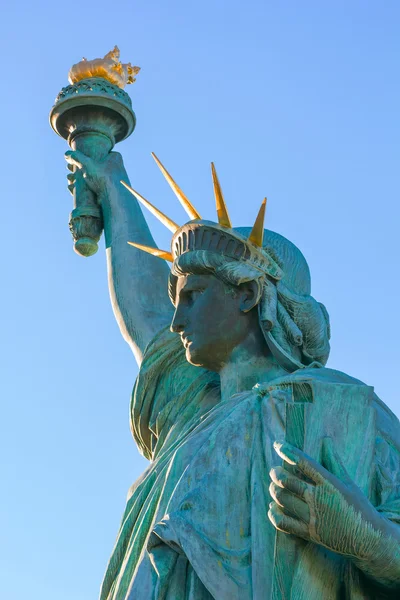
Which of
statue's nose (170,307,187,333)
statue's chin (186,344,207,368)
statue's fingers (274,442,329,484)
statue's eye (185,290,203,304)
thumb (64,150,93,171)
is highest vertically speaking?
thumb (64,150,93,171)

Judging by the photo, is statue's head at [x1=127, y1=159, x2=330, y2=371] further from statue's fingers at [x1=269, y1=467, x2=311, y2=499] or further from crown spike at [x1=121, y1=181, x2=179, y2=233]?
statue's fingers at [x1=269, y1=467, x2=311, y2=499]

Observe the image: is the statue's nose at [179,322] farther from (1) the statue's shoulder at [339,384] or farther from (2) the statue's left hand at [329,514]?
(2) the statue's left hand at [329,514]

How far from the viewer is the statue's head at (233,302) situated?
1090 centimetres

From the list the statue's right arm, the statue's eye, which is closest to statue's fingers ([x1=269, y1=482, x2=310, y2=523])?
the statue's eye

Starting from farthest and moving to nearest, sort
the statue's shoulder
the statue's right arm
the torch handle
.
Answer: the torch handle → the statue's right arm → the statue's shoulder

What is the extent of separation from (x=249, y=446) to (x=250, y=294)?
44.3 inches

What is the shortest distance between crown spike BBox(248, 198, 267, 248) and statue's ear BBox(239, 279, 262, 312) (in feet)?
0.83

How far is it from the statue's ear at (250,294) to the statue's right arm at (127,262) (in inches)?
54.7

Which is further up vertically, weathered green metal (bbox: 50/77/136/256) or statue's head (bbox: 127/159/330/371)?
weathered green metal (bbox: 50/77/136/256)

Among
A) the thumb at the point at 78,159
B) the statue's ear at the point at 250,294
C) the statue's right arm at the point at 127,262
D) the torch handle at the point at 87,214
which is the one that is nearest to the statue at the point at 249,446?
the statue's ear at the point at 250,294

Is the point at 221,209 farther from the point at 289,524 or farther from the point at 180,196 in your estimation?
the point at 289,524

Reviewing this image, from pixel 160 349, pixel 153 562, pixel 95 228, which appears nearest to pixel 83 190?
pixel 95 228

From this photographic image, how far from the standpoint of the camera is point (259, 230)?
1095 centimetres

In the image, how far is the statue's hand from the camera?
13.1 meters
